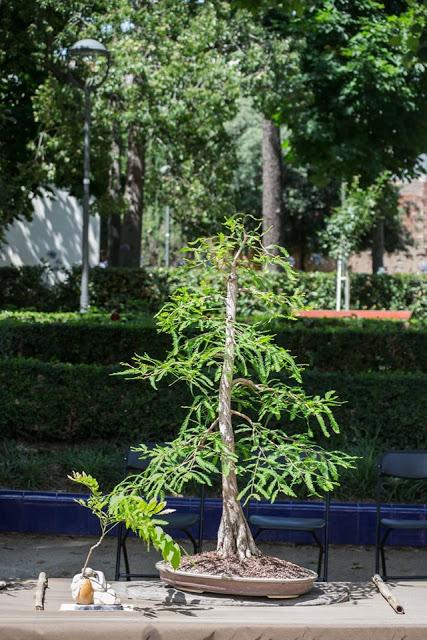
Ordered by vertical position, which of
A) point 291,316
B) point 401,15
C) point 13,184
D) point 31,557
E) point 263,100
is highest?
point 401,15

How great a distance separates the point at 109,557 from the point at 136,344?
3.27 metres

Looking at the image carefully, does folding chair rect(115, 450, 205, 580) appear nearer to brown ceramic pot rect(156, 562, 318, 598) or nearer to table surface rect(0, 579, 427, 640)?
brown ceramic pot rect(156, 562, 318, 598)

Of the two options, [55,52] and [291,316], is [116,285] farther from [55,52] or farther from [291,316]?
[291,316]

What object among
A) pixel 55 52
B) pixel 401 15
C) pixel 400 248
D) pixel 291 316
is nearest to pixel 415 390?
pixel 291 316

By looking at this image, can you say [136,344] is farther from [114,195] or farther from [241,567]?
[114,195]

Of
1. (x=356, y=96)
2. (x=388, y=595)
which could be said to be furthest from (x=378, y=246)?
(x=388, y=595)

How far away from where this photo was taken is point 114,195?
81.4 ft

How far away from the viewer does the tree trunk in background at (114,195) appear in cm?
2384

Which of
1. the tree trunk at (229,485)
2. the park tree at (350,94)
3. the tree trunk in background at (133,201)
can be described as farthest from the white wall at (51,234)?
the tree trunk at (229,485)

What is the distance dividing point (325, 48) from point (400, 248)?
29.2 m

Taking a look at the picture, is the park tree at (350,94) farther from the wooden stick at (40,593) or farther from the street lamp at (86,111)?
the wooden stick at (40,593)

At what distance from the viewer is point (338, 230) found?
31.0 metres

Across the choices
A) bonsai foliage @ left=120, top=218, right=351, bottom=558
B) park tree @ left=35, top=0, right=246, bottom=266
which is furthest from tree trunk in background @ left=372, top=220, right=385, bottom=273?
bonsai foliage @ left=120, top=218, right=351, bottom=558

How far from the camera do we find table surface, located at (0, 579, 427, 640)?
4272mm
